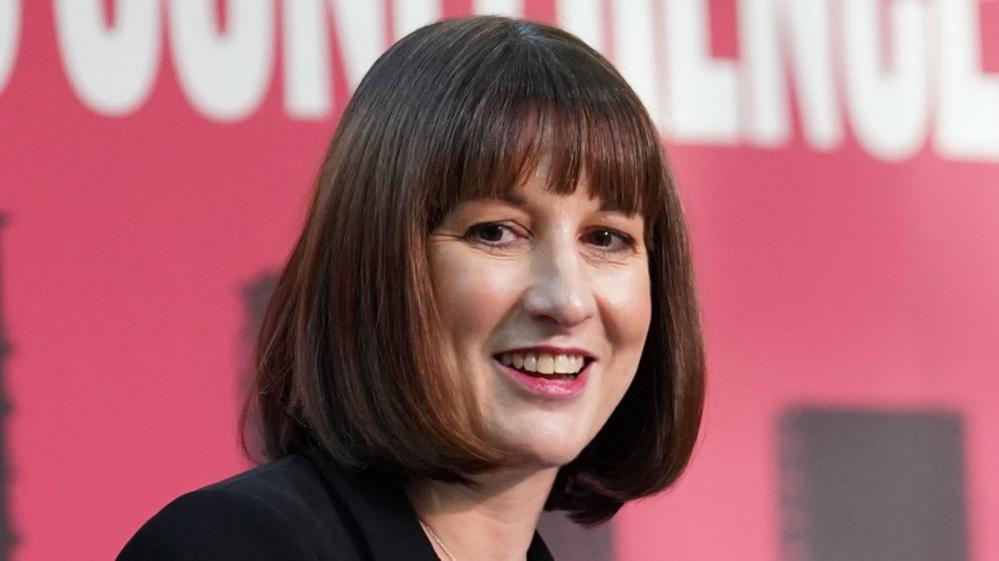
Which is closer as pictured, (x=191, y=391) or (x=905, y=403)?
(x=191, y=391)

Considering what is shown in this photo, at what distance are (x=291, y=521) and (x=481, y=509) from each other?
219 mm

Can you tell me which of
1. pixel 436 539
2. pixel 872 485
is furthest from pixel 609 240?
pixel 872 485

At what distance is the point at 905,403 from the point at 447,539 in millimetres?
1153

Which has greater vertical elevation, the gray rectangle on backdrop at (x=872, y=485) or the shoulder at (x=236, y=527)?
the shoulder at (x=236, y=527)

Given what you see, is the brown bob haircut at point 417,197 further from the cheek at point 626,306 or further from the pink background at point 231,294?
the pink background at point 231,294

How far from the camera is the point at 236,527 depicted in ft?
3.93

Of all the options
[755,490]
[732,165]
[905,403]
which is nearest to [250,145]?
[732,165]

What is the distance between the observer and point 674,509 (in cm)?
221

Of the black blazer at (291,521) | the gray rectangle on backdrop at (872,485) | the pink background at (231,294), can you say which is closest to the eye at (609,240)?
the black blazer at (291,521)

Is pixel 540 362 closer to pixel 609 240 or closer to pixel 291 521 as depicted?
pixel 609 240

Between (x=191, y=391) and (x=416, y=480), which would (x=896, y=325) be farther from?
(x=416, y=480)

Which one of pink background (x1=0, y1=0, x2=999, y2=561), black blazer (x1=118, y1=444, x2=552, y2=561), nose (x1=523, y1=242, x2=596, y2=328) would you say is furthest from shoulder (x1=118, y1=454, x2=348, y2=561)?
pink background (x1=0, y1=0, x2=999, y2=561)

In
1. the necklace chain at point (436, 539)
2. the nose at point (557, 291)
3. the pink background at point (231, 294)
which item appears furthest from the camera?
the pink background at point (231, 294)

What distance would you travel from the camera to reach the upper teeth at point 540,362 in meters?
1.32
